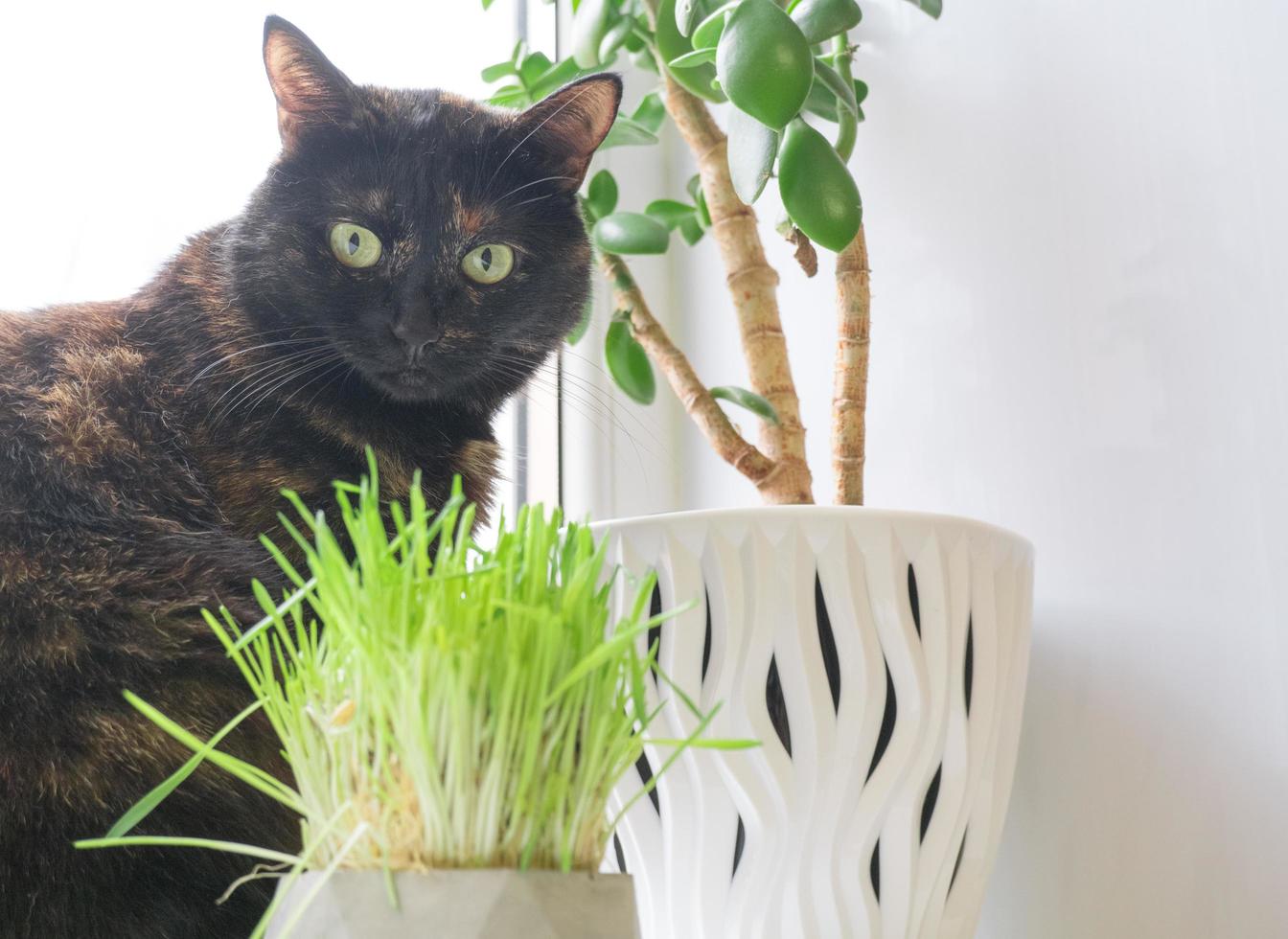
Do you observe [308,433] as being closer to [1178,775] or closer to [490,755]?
[490,755]

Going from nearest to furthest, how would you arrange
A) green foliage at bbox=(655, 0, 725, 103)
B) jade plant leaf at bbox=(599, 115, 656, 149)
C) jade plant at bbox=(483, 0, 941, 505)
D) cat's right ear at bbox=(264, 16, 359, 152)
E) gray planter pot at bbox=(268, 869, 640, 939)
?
gray planter pot at bbox=(268, 869, 640, 939) < jade plant at bbox=(483, 0, 941, 505) < cat's right ear at bbox=(264, 16, 359, 152) < green foliage at bbox=(655, 0, 725, 103) < jade plant leaf at bbox=(599, 115, 656, 149)

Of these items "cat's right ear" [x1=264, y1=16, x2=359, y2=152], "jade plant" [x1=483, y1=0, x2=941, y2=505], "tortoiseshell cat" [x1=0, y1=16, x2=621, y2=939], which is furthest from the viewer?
"cat's right ear" [x1=264, y1=16, x2=359, y2=152]

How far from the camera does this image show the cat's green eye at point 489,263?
2.77 ft

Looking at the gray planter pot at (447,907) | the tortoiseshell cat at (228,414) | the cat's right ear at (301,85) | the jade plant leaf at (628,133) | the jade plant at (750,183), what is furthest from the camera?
the jade plant leaf at (628,133)

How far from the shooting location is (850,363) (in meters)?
0.89

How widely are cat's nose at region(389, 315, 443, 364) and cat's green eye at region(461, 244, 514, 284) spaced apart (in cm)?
7

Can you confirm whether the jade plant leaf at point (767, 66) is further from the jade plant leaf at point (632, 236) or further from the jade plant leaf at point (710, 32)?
Answer: the jade plant leaf at point (632, 236)

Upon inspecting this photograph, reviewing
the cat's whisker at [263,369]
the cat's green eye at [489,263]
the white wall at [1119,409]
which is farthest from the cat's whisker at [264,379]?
the white wall at [1119,409]

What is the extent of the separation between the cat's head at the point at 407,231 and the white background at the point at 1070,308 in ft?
0.80

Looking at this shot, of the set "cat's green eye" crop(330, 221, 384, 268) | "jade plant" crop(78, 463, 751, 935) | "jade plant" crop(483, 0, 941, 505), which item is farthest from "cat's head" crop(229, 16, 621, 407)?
"jade plant" crop(78, 463, 751, 935)

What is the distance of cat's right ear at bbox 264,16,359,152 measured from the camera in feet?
2.65

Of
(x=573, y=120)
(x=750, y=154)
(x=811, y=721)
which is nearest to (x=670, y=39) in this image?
(x=573, y=120)

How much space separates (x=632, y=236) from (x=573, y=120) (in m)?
0.12

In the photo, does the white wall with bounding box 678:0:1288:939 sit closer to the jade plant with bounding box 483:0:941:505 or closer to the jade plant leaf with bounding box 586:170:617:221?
the jade plant with bounding box 483:0:941:505
